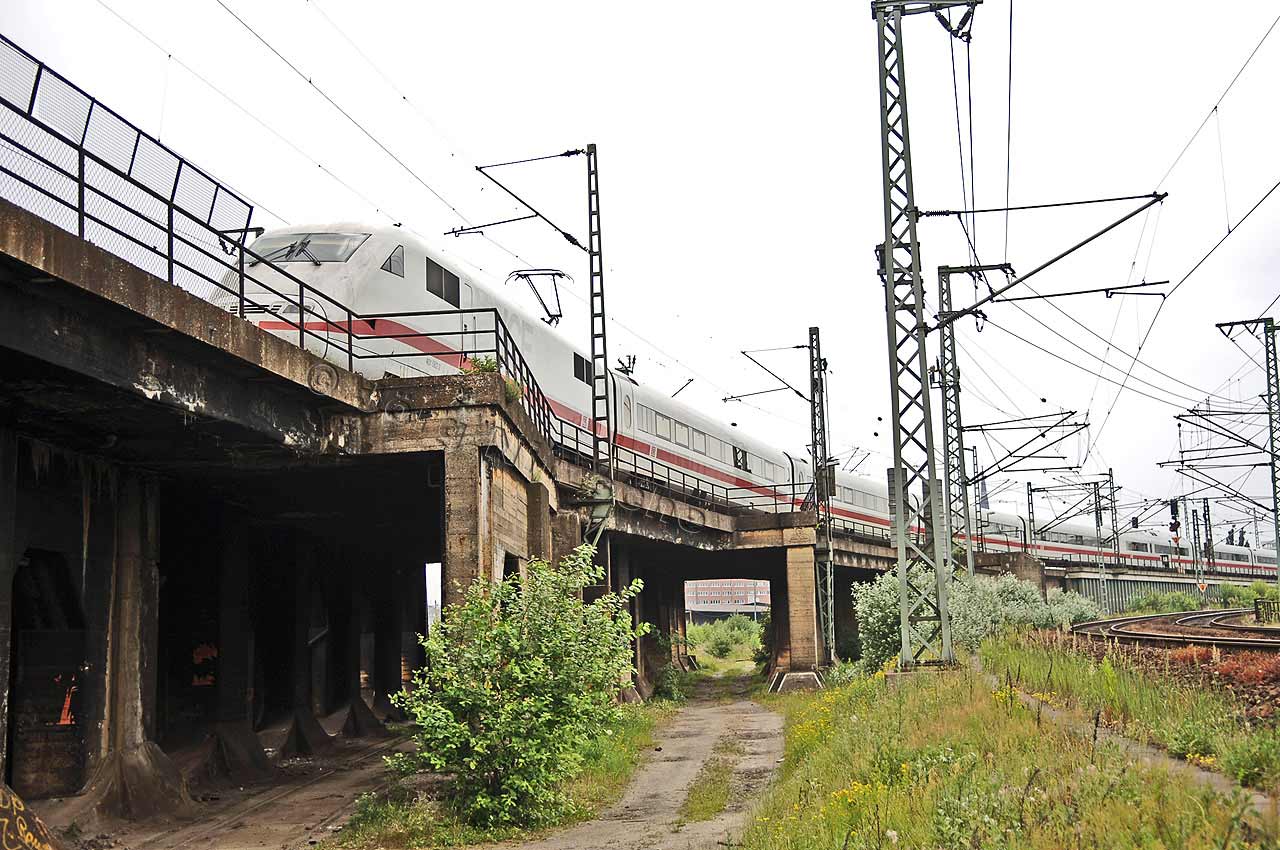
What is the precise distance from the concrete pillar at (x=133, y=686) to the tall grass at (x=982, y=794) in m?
8.92

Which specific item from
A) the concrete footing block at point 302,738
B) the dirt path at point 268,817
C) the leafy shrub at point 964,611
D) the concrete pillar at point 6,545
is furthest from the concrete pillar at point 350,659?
the concrete pillar at point 6,545

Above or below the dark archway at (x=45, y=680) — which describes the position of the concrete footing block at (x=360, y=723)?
below

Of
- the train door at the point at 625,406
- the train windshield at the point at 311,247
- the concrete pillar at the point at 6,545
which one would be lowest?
the concrete pillar at the point at 6,545

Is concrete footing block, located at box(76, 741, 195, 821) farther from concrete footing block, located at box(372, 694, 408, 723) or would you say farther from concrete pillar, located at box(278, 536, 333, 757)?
concrete footing block, located at box(372, 694, 408, 723)

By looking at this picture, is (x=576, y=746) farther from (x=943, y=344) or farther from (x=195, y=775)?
(x=943, y=344)

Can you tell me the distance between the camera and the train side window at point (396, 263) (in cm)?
2050

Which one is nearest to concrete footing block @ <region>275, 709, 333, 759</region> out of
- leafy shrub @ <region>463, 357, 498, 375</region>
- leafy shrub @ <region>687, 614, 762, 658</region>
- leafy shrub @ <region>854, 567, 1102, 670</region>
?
leafy shrub @ <region>463, 357, 498, 375</region>

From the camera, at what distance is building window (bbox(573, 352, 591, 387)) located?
29562 millimetres

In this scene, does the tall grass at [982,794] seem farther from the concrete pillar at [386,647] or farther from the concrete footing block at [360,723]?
the concrete pillar at [386,647]

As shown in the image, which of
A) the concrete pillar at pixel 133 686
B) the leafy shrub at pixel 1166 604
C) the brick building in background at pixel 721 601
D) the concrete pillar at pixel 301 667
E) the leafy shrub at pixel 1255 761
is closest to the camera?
the leafy shrub at pixel 1255 761

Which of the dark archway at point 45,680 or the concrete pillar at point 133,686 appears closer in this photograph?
the dark archway at point 45,680

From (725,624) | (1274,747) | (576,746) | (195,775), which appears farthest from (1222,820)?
(725,624)

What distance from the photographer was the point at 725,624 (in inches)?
3369

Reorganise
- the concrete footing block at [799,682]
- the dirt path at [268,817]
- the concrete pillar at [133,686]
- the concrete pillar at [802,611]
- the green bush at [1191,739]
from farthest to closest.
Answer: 1. the concrete pillar at [802,611]
2. the concrete footing block at [799,682]
3. the concrete pillar at [133,686]
4. the dirt path at [268,817]
5. the green bush at [1191,739]
